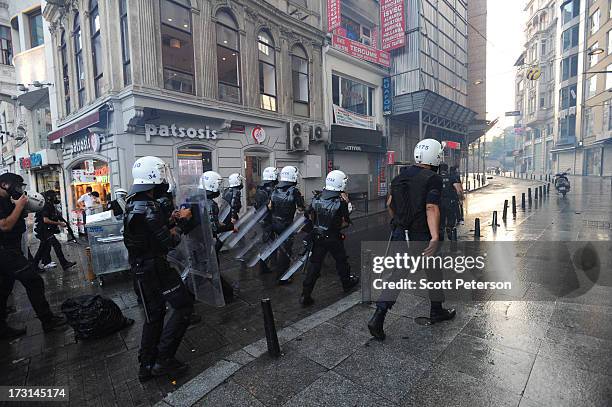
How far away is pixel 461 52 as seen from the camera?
2452 cm

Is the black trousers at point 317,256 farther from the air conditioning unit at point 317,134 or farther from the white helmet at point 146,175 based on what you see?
the air conditioning unit at point 317,134

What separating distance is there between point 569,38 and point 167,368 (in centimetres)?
5481

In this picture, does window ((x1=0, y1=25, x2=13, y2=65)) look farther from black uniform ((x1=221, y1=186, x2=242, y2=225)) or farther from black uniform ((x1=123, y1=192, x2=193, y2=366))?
black uniform ((x1=123, y1=192, x2=193, y2=366))

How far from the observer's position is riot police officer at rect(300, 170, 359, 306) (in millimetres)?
4406

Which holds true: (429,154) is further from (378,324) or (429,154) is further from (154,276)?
(154,276)

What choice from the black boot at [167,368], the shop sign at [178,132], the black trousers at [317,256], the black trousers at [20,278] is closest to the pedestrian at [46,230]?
the black trousers at [20,278]

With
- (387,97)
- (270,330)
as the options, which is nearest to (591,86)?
(387,97)

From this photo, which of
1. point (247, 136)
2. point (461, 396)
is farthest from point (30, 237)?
point (461, 396)

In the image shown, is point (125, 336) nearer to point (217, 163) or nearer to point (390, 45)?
point (217, 163)

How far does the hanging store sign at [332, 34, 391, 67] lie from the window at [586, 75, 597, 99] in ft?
98.9

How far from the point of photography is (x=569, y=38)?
128ft

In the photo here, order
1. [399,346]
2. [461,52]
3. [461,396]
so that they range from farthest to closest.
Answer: [461,52], [399,346], [461,396]

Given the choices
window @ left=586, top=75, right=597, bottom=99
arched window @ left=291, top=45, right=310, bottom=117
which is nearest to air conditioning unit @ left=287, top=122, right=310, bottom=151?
arched window @ left=291, top=45, right=310, bottom=117

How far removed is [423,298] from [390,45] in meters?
18.0
